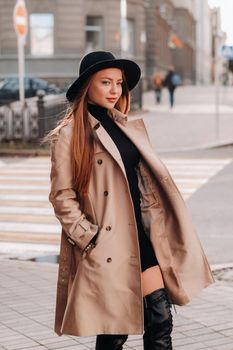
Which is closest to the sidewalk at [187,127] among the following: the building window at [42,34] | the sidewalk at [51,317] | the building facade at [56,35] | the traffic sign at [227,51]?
the traffic sign at [227,51]

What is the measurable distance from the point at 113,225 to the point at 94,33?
46458 mm

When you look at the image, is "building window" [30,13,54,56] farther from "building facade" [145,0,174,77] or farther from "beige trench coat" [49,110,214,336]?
"beige trench coat" [49,110,214,336]

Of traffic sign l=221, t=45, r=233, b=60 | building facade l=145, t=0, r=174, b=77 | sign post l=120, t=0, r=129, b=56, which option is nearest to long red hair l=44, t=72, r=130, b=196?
traffic sign l=221, t=45, r=233, b=60

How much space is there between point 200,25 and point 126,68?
392ft

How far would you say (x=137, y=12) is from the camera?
52.9 meters

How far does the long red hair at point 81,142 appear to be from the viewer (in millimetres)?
4344

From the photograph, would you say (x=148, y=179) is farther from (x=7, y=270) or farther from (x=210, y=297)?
(x=7, y=270)

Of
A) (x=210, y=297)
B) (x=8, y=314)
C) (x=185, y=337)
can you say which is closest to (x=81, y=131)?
(x=185, y=337)

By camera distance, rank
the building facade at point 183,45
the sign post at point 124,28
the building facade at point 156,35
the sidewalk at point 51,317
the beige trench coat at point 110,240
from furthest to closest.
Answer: the building facade at point 183,45 < the building facade at point 156,35 < the sign post at point 124,28 < the sidewalk at point 51,317 < the beige trench coat at point 110,240

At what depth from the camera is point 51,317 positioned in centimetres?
670

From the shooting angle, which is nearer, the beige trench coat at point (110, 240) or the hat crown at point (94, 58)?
the beige trench coat at point (110, 240)

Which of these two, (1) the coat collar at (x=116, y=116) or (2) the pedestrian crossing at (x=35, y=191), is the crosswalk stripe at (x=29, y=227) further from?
(1) the coat collar at (x=116, y=116)

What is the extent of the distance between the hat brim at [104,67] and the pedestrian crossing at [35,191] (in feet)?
18.9

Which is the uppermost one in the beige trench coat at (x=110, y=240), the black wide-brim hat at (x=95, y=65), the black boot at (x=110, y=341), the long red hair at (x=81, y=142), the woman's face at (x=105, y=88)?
the black wide-brim hat at (x=95, y=65)
